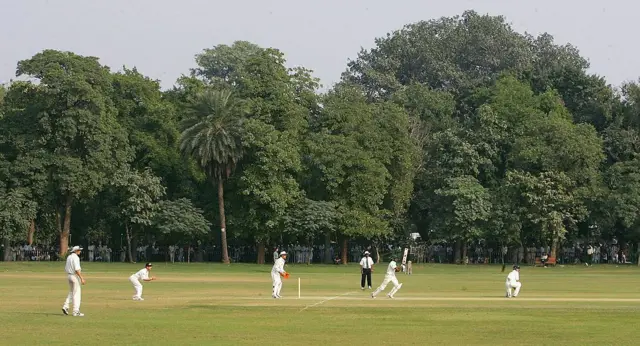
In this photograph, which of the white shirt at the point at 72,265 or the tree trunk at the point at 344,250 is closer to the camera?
the white shirt at the point at 72,265

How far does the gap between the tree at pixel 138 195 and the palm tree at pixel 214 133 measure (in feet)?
12.9

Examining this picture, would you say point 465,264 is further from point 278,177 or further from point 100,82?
point 100,82

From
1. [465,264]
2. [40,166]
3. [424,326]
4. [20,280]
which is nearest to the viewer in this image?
[424,326]

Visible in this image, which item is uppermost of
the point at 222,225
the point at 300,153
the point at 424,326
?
the point at 300,153

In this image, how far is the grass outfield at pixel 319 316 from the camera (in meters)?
26.2

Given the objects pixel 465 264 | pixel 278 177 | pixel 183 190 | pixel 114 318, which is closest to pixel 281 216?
pixel 278 177

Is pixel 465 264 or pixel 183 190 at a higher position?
pixel 183 190

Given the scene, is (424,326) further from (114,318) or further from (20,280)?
(20,280)

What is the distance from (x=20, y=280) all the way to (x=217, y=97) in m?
35.1

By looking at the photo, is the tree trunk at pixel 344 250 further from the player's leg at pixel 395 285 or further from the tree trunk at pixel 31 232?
the player's leg at pixel 395 285

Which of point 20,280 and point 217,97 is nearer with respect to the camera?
point 20,280

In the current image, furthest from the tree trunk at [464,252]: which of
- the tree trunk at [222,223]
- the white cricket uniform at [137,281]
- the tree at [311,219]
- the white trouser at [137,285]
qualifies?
the white trouser at [137,285]

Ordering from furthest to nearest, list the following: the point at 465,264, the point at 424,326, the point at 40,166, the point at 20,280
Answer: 1. the point at 465,264
2. the point at 40,166
3. the point at 20,280
4. the point at 424,326

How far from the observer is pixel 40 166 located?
90.2 meters
